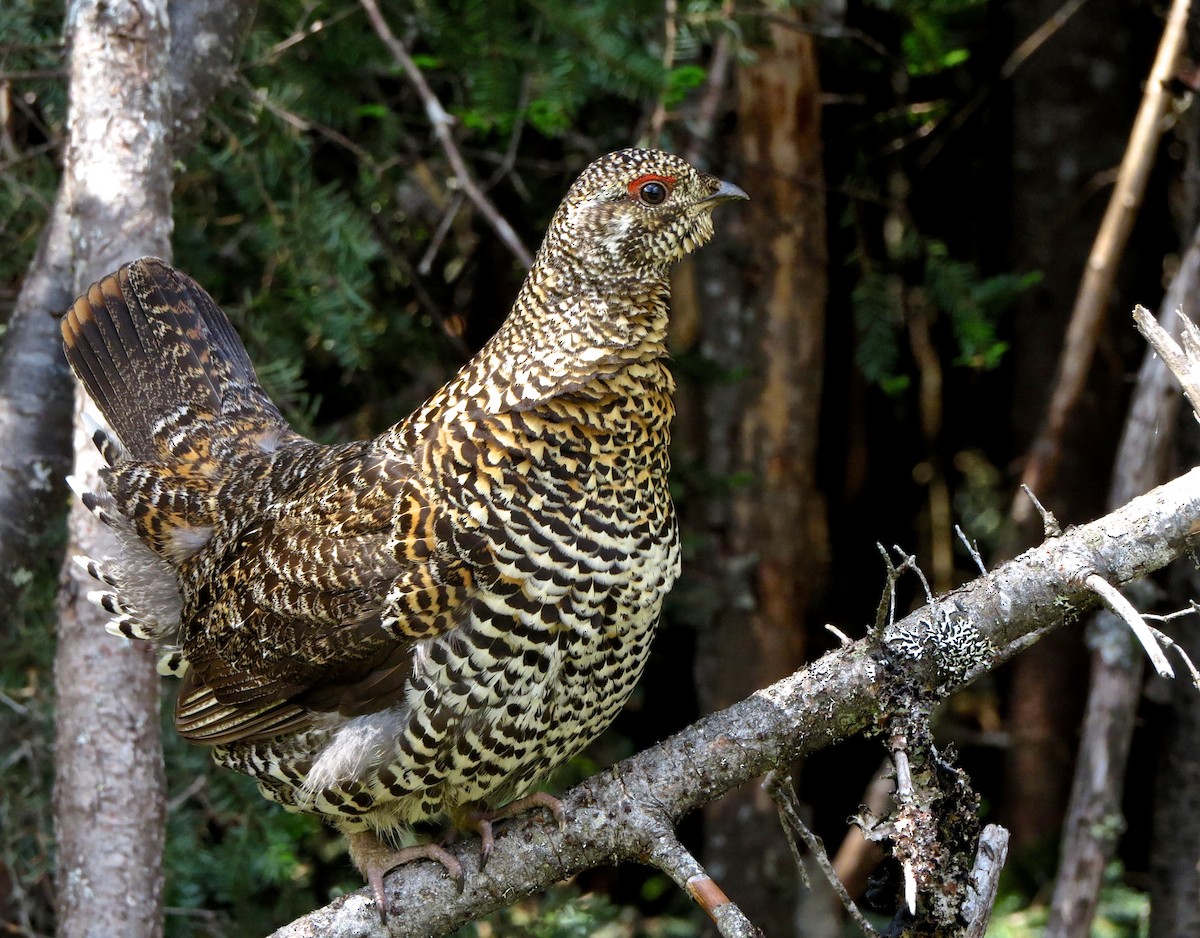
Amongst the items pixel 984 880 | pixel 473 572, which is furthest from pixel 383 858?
pixel 984 880

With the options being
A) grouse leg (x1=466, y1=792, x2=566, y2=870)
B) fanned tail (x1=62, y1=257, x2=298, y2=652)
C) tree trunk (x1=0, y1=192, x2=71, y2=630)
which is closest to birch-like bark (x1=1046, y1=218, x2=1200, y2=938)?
grouse leg (x1=466, y1=792, x2=566, y2=870)

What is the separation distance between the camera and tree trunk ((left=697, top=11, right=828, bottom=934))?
15.3ft

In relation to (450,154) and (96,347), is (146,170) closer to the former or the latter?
(96,347)

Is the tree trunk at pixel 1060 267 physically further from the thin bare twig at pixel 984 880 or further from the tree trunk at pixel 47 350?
the tree trunk at pixel 47 350

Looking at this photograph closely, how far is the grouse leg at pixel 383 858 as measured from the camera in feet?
7.89

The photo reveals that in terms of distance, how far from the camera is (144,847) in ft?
9.13

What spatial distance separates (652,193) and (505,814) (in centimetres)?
126

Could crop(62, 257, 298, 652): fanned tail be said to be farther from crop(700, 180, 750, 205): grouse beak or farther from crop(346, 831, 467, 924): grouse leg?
crop(700, 180, 750, 205): grouse beak

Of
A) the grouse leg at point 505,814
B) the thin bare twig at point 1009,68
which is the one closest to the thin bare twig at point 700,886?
the grouse leg at point 505,814

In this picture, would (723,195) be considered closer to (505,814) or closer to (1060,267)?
(505,814)

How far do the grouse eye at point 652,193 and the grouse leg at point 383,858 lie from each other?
131 centimetres

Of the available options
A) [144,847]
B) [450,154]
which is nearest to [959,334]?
[450,154]

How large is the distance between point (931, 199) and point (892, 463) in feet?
3.75

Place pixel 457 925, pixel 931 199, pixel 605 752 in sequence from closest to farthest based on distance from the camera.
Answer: pixel 457 925 → pixel 605 752 → pixel 931 199
